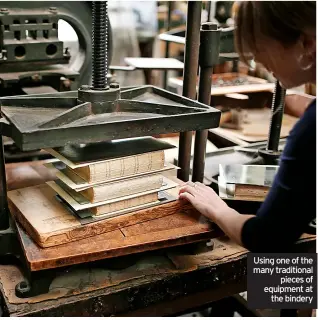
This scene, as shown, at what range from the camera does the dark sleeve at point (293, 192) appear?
31.2 inches

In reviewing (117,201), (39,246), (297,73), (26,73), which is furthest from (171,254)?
(26,73)

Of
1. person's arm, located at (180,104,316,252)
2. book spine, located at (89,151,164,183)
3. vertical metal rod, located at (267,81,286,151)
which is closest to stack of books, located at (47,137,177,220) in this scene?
book spine, located at (89,151,164,183)

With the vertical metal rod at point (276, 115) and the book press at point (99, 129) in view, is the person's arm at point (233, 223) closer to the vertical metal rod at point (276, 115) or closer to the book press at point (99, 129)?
the book press at point (99, 129)

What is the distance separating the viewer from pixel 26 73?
1.45 meters

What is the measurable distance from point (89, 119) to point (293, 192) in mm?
431

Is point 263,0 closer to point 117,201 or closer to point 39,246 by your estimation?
point 117,201

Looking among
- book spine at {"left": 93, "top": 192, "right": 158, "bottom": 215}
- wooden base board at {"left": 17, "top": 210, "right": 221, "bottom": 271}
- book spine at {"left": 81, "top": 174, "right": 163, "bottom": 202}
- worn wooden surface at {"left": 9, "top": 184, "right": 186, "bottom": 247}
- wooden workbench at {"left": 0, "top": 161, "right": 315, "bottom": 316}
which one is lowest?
wooden workbench at {"left": 0, "top": 161, "right": 315, "bottom": 316}

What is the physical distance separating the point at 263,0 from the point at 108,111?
0.39 m

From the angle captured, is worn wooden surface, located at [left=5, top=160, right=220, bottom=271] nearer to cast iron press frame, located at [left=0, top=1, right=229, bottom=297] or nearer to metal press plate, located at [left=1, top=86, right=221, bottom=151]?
cast iron press frame, located at [left=0, top=1, right=229, bottom=297]

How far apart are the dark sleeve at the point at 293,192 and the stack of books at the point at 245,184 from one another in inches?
12.9

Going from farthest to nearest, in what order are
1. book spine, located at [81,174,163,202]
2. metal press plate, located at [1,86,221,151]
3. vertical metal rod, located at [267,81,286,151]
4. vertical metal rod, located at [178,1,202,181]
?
vertical metal rod, located at [267,81,286,151]
vertical metal rod, located at [178,1,202,181]
book spine, located at [81,174,163,202]
metal press plate, located at [1,86,221,151]

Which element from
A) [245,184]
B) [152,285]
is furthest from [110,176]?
[245,184]

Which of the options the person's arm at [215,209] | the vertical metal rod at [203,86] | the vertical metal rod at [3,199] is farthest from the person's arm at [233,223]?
the vertical metal rod at [3,199]

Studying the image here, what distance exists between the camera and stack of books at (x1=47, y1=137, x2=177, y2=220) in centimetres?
99
